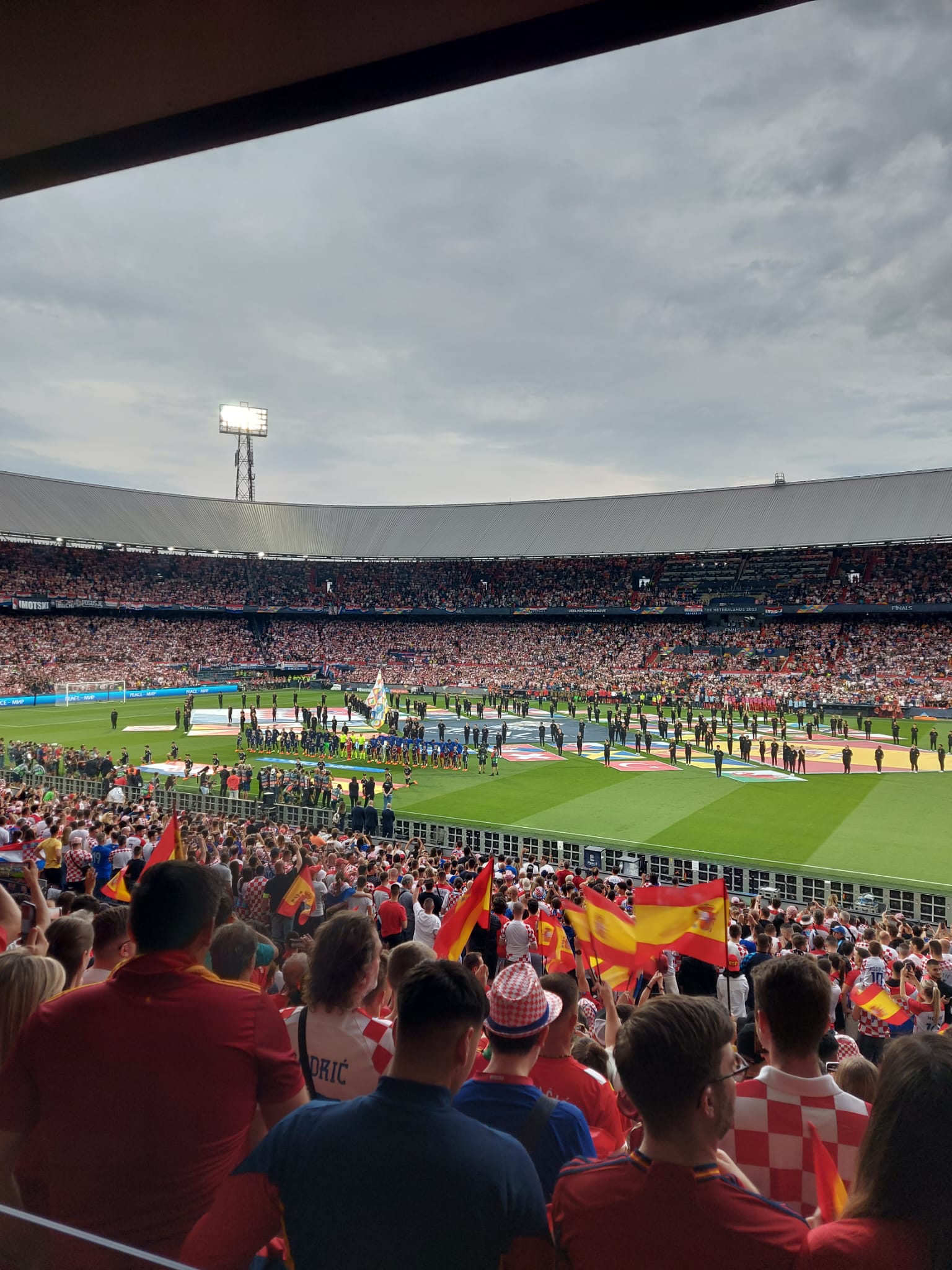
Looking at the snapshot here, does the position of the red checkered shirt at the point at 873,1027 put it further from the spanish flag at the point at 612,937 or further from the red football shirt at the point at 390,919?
the red football shirt at the point at 390,919

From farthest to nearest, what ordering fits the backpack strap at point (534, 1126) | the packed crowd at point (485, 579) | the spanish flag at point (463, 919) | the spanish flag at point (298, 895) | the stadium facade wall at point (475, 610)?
the packed crowd at point (485, 579) → the stadium facade wall at point (475, 610) → the spanish flag at point (298, 895) → the spanish flag at point (463, 919) → the backpack strap at point (534, 1126)

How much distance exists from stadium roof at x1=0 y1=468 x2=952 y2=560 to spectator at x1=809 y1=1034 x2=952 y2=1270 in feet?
214

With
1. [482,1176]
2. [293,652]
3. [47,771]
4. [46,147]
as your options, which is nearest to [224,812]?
[47,771]

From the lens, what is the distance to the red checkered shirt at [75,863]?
1177 cm

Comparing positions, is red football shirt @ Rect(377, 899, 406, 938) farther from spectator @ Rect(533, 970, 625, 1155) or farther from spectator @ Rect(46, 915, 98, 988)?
spectator @ Rect(533, 970, 625, 1155)

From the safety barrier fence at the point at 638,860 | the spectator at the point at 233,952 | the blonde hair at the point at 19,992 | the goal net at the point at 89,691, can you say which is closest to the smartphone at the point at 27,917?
the spectator at the point at 233,952

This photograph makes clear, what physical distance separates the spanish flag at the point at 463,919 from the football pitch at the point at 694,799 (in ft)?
42.3

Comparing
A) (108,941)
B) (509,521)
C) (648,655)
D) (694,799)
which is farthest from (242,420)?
(108,941)

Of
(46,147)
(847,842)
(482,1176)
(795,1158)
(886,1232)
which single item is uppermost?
(46,147)

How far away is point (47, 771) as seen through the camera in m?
27.5

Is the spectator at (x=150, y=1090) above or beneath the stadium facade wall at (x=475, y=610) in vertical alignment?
beneath

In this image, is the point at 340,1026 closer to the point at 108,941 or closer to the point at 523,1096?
the point at 523,1096

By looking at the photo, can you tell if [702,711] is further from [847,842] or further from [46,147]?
[46,147]

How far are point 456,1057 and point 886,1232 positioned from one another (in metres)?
1.19
